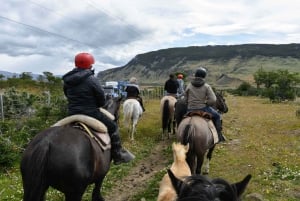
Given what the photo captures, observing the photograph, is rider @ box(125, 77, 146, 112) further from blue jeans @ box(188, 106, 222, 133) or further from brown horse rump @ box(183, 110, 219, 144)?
brown horse rump @ box(183, 110, 219, 144)

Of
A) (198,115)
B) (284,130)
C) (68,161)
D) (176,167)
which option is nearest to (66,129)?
(68,161)

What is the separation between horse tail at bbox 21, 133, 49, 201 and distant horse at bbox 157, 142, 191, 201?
1755 millimetres

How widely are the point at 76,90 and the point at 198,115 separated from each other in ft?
13.0

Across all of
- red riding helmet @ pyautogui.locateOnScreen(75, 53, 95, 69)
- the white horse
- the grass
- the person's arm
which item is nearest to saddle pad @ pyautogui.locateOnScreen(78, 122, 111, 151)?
the person's arm

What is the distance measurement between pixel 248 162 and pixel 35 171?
9056 millimetres

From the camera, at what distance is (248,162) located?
1280 cm

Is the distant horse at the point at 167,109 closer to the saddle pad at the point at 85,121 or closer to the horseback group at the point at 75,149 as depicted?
the horseback group at the point at 75,149

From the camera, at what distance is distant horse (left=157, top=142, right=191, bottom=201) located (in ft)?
17.0

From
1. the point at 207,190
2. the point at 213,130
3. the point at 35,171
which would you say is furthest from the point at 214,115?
the point at 207,190

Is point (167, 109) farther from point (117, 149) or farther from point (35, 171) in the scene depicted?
point (35, 171)

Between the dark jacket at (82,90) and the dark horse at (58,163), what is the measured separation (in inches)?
35.4

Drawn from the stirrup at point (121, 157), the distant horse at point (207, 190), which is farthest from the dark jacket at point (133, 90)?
the distant horse at point (207, 190)

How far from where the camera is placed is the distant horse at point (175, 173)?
5.17 meters

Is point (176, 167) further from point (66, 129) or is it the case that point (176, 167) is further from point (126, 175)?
point (126, 175)
